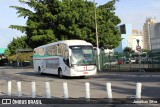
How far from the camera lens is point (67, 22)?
54.0 metres

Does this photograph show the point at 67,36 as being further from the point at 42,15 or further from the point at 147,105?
the point at 147,105

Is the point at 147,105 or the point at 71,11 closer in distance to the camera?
the point at 147,105

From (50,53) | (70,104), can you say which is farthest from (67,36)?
(70,104)

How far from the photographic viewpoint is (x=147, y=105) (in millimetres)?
12422

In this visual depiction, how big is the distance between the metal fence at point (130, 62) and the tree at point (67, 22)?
38.0 feet

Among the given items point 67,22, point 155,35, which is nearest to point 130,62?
point 67,22

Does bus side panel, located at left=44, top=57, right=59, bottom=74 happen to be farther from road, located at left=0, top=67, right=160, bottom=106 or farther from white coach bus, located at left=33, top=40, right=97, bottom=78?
road, located at left=0, top=67, right=160, bottom=106

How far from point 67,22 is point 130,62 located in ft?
58.6

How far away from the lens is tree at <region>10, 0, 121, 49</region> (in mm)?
53906

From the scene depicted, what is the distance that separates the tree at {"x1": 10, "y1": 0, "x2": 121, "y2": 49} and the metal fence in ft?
38.0

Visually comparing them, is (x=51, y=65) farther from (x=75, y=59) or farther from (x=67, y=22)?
(x=67, y=22)

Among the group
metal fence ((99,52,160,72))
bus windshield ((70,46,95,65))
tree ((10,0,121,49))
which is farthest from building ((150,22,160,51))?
bus windshield ((70,46,95,65))

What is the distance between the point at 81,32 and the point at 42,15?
783 centimetres

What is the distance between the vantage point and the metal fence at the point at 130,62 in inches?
1411
